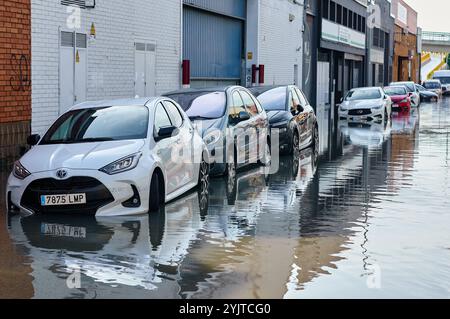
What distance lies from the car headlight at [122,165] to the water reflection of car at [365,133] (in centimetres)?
1261

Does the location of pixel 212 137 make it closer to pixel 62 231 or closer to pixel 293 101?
pixel 62 231

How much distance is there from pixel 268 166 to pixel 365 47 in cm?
4880

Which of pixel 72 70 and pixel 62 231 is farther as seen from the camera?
pixel 72 70

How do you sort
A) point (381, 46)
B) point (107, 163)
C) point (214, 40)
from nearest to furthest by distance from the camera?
point (107, 163)
point (214, 40)
point (381, 46)

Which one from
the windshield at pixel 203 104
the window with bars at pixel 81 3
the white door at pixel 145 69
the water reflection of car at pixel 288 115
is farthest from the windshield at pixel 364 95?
the windshield at pixel 203 104

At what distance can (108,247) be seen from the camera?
820 centimetres

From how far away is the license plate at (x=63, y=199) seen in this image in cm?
960

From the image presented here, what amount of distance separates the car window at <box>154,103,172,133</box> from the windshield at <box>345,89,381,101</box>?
879 inches

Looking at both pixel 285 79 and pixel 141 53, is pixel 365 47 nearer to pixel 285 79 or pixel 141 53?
pixel 285 79

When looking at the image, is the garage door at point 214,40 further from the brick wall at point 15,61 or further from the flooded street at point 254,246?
the flooded street at point 254,246

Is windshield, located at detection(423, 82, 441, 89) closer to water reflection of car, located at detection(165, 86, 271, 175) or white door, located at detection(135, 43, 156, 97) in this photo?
white door, located at detection(135, 43, 156, 97)

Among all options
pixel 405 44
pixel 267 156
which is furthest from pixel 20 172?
pixel 405 44

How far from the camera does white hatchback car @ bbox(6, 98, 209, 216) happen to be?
9.62 meters

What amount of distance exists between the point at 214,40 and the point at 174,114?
17589 millimetres
